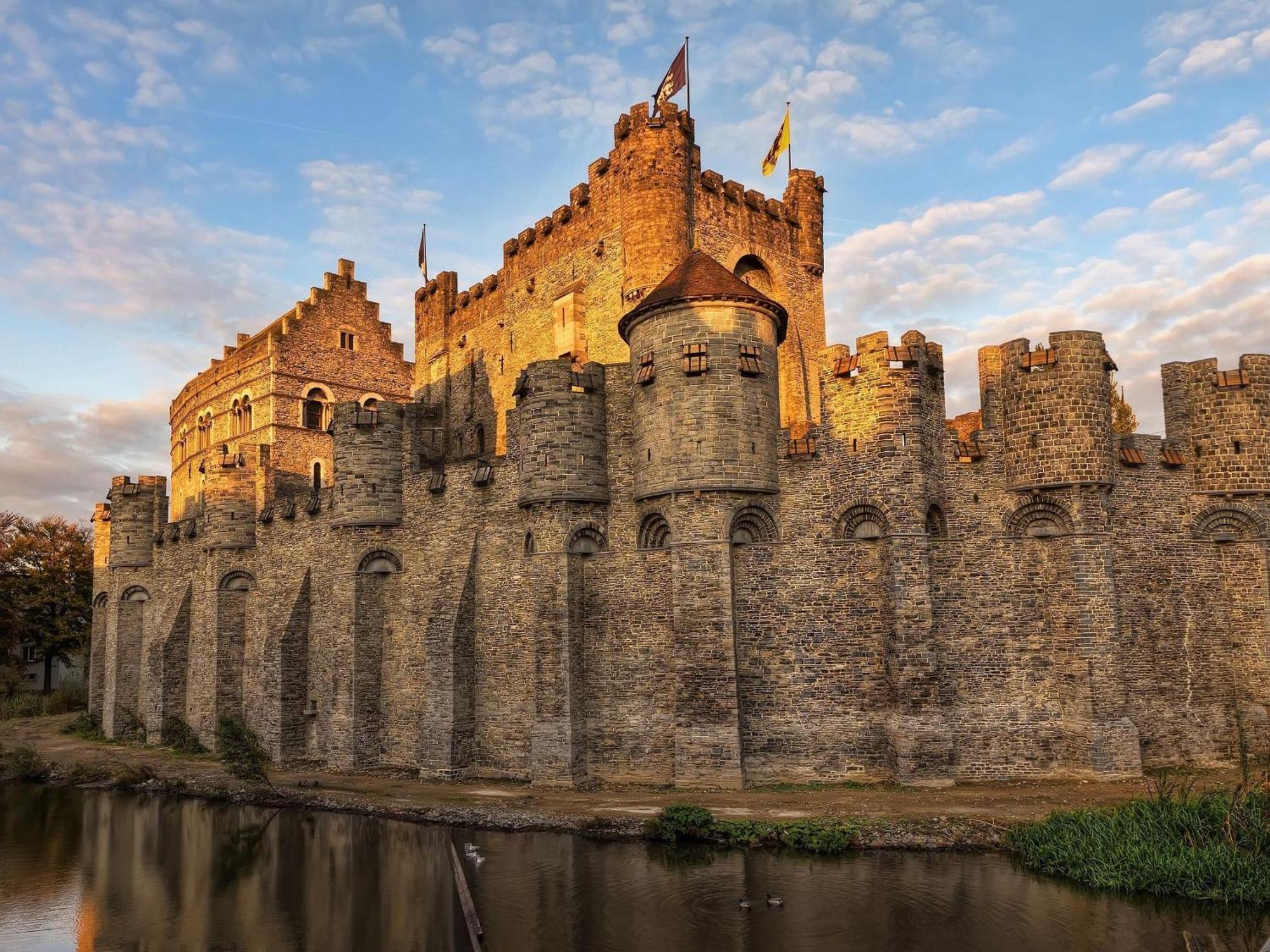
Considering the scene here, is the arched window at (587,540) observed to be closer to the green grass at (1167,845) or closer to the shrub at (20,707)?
the green grass at (1167,845)

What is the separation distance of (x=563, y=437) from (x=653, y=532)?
344cm

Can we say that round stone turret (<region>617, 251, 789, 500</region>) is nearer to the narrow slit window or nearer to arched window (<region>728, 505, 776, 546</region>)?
the narrow slit window

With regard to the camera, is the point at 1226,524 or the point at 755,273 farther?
the point at 755,273

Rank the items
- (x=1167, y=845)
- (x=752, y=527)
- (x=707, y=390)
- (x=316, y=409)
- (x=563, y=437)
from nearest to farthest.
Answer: (x=1167, y=845)
(x=707, y=390)
(x=752, y=527)
(x=563, y=437)
(x=316, y=409)

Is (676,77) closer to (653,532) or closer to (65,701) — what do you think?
(653,532)

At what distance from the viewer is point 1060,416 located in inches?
858

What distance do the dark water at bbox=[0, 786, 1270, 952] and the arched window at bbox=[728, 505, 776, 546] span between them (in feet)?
25.4

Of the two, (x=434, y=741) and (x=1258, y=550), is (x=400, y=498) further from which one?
(x=1258, y=550)

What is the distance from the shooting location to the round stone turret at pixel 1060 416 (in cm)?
2162

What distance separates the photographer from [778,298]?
104 feet

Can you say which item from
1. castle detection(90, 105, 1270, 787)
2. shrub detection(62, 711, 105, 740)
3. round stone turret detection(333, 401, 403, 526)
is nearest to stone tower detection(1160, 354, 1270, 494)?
castle detection(90, 105, 1270, 787)

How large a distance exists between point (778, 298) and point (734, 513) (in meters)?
12.1

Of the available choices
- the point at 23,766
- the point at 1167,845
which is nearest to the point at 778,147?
the point at 1167,845

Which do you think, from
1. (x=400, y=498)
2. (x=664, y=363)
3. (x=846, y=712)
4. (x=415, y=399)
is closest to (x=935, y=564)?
(x=846, y=712)
